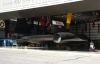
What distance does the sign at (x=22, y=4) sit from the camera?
2394 cm

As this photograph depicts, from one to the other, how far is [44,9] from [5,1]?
604 cm

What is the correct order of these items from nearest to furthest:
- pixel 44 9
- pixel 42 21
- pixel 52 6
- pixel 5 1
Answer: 1. pixel 52 6
2. pixel 44 9
3. pixel 5 1
4. pixel 42 21

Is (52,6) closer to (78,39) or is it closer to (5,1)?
(78,39)

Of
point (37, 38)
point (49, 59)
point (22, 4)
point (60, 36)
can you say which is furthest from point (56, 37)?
point (49, 59)

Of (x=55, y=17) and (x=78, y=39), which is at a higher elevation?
(x=55, y=17)

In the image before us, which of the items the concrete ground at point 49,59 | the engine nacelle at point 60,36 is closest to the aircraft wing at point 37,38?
the engine nacelle at point 60,36

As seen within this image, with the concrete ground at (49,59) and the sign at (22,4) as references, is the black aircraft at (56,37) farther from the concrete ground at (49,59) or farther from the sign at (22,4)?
the concrete ground at (49,59)

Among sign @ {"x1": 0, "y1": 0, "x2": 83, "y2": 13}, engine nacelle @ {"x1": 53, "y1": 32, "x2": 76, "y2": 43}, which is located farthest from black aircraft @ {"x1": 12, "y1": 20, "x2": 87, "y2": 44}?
sign @ {"x1": 0, "y1": 0, "x2": 83, "y2": 13}

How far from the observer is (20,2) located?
2769 centimetres

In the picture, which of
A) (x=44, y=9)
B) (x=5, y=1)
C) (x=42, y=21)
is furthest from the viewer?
(x=42, y=21)

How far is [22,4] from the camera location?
27.3 metres

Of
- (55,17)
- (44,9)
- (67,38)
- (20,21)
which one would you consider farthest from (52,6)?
(20,21)

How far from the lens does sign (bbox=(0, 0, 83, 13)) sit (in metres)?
23.9

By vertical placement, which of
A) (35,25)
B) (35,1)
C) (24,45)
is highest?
(35,1)
